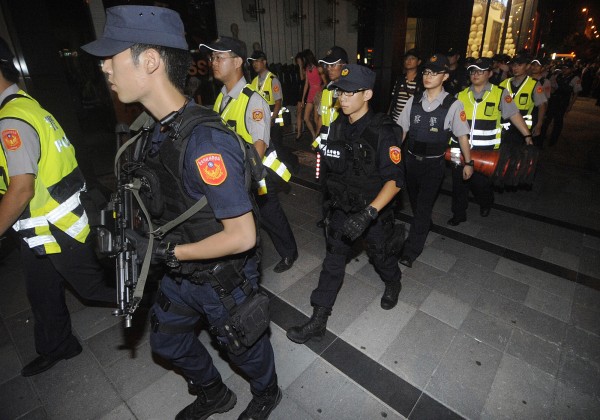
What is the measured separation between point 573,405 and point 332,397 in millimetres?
1728

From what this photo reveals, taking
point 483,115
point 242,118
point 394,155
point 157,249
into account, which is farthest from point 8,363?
point 483,115

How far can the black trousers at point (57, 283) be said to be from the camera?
2.42m

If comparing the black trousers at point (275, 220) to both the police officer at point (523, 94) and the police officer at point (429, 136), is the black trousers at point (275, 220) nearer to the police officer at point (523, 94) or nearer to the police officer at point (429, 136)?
the police officer at point (429, 136)

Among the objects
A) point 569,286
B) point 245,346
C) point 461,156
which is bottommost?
point 569,286

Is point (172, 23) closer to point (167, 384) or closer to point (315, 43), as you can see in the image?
point (167, 384)

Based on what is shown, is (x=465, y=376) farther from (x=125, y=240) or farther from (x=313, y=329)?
(x=125, y=240)

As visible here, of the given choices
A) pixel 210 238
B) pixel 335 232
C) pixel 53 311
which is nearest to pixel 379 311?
pixel 335 232

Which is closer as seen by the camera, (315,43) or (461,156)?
(461,156)

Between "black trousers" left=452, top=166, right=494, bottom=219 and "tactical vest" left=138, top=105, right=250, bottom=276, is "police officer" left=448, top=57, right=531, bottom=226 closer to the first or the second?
"black trousers" left=452, top=166, right=494, bottom=219

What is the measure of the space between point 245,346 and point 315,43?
11.6 meters

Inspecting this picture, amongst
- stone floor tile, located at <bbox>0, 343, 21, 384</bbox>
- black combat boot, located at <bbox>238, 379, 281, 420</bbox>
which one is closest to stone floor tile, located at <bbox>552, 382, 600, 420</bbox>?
black combat boot, located at <bbox>238, 379, 281, 420</bbox>

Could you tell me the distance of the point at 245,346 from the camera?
5.91 ft

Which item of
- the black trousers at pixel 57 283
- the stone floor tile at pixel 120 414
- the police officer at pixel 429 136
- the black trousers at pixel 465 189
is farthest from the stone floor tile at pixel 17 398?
the black trousers at pixel 465 189

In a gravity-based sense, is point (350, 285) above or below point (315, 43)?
below
